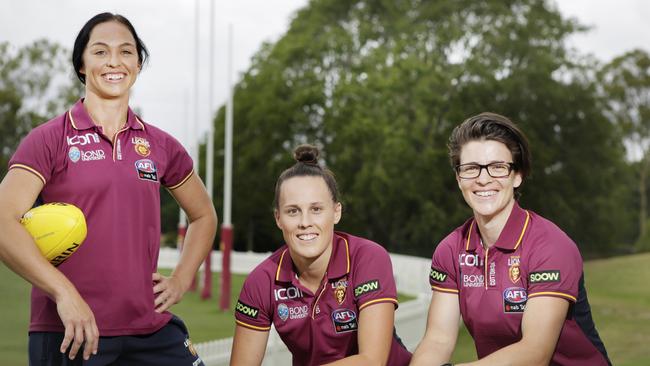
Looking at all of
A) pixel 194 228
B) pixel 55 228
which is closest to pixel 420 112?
pixel 194 228

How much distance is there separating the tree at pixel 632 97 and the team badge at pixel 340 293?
4458cm

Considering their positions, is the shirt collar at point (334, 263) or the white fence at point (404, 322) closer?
the shirt collar at point (334, 263)

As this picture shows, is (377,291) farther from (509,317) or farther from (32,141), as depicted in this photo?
(32,141)

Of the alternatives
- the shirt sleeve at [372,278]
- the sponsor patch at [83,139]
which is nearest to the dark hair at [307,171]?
the shirt sleeve at [372,278]

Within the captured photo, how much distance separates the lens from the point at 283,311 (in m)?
4.06

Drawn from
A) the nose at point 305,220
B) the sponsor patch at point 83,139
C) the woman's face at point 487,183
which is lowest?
the nose at point 305,220

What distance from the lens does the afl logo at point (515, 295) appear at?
381 cm

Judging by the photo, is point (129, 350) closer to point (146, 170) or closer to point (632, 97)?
point (146, 170)

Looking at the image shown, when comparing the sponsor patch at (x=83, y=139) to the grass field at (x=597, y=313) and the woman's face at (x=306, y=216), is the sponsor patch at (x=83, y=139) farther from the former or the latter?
the grass field at (x=597, y=313)

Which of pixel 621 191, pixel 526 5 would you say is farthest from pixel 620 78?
pixel 526 5

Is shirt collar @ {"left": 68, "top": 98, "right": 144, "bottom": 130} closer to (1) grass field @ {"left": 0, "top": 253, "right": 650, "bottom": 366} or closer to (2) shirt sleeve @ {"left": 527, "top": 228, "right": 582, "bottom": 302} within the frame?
(2) shirt sleeve @ {"left": 527, "top": 228, "right": 582, "bottom": 302}

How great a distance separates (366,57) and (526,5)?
6.34m

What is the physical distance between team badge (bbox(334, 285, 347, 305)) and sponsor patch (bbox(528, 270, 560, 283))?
82 cm

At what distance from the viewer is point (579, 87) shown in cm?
3219
